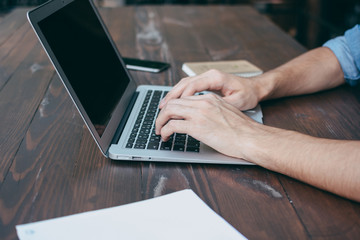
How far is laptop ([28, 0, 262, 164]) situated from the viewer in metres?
0.60

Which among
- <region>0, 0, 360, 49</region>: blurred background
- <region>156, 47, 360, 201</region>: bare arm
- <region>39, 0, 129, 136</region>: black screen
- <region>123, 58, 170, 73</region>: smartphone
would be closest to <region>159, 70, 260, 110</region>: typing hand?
<region>156, 47, 360, 201</region>: bare arm

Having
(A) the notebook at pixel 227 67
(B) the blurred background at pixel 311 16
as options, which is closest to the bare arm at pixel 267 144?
(A) the notebook at pixel 227 67

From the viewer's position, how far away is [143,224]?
50 cm

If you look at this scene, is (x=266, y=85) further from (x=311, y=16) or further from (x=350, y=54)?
(x=311, y=16)

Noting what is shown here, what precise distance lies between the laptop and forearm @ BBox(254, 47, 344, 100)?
0.12 meters

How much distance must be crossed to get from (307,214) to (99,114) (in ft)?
1.35

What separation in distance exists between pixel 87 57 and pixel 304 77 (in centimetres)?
59

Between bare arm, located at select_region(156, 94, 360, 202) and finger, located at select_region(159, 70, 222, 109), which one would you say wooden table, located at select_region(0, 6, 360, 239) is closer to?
bare arm, located at select_region(156, 94, 360, 202)

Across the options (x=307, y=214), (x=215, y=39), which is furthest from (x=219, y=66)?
(x=307, y=214)

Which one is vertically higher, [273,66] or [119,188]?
[119,188]

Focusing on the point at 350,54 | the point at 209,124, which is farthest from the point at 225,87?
the point at 350,54

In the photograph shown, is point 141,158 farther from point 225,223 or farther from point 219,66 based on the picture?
point 219,66

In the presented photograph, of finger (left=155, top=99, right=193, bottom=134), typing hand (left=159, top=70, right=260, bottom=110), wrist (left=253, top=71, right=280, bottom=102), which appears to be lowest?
wrist (left=253, top=71, right=280, bottom=102)

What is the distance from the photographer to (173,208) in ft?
1.74
